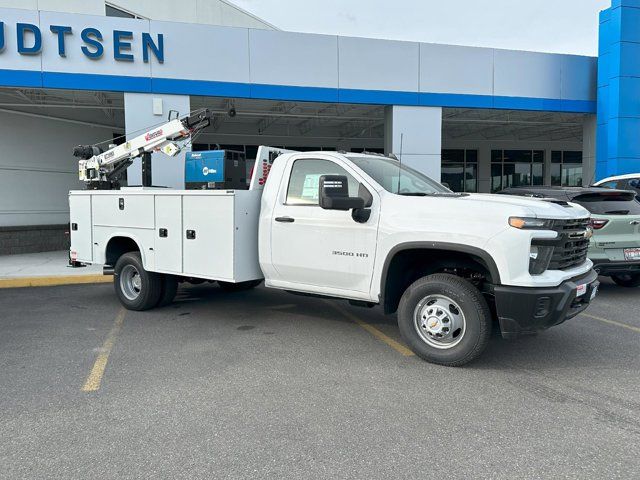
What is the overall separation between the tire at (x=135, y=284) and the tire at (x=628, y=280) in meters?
7.73

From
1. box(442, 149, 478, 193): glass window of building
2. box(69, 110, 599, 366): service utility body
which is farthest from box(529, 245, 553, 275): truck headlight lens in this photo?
box(442, 149, 478, 193): glass window of building

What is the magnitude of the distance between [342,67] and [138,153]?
21.5 ft

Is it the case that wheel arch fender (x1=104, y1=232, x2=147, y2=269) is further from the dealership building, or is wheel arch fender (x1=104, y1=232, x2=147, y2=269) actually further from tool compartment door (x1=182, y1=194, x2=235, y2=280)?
the dealership building

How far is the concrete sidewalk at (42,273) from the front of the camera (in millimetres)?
9938

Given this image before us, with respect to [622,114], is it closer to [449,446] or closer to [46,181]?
[449,446]

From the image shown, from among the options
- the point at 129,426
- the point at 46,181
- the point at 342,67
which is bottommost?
the point at 129,426

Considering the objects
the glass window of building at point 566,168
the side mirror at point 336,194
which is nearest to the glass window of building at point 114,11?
the side mirror at point 336,194

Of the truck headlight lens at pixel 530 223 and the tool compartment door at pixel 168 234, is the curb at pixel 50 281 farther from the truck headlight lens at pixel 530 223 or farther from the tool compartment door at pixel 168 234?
the truck headlight lens at pixel 530 223

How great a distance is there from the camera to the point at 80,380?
451 cm

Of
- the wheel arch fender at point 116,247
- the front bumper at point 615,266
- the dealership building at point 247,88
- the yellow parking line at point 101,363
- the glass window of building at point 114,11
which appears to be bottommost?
the yellow parking line at point 101,363

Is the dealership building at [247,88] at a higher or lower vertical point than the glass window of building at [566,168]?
higher

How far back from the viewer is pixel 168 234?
667 cm

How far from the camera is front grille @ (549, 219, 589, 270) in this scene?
4473 mm

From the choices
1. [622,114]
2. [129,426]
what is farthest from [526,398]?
[622,114]
